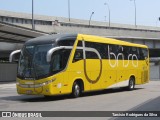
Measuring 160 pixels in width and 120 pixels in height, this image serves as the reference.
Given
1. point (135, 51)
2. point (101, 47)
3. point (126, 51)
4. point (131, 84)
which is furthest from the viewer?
point (135, 51)

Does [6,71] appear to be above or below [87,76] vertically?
below

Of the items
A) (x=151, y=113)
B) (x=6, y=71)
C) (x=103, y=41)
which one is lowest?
(x=6, y=71)

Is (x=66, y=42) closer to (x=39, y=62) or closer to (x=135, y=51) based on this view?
(x=39, y=62)

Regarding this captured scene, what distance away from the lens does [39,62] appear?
19469mm

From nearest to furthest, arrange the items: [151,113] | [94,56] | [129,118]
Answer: [129,118], [151,113], [94,56]

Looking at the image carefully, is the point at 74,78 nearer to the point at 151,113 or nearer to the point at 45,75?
the point at 45,75

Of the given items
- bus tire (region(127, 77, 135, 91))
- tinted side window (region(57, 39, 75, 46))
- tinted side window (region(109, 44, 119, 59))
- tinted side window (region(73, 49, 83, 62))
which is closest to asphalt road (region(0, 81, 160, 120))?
tinted side window (region(73, 49, 83, 62))

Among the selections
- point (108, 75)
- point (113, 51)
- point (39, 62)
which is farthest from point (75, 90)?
point (113, 51)

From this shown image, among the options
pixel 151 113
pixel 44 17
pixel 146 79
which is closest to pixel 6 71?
pixel 146 79

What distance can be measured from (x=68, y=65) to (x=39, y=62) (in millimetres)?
1619

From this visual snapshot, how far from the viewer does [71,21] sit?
335ft

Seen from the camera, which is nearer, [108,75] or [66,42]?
[66,42]

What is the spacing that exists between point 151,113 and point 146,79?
17.4 m

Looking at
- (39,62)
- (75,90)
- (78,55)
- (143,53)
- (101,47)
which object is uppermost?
(101,47)
